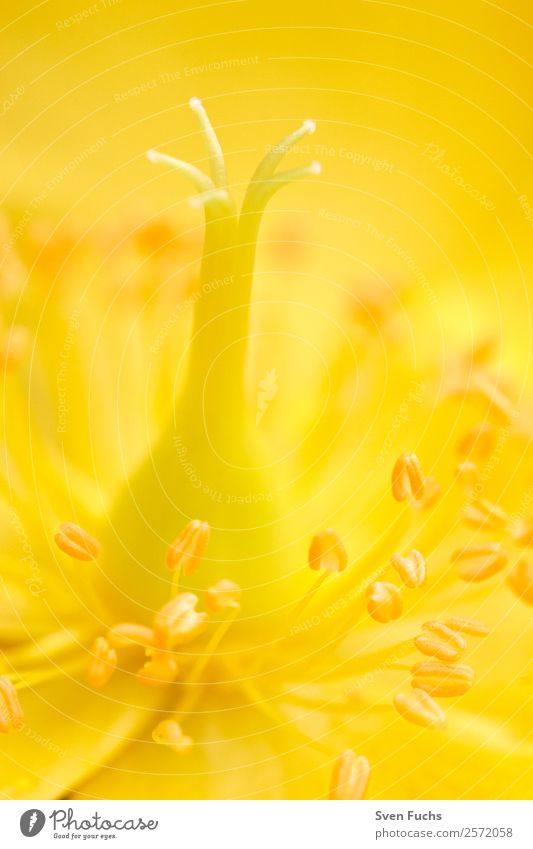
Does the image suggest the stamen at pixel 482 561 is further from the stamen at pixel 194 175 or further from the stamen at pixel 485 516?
the stamen at pixel 194 175

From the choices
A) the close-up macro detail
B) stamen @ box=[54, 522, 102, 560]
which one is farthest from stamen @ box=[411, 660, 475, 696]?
stamen @ box=[54, 522, 102, 560]

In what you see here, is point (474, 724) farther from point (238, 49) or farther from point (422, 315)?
point (238, 49)

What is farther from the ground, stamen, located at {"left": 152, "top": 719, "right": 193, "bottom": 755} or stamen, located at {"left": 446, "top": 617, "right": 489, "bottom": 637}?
stamen, located at {"left": 446, "top": 617, "right": 489, "bottom": 637}

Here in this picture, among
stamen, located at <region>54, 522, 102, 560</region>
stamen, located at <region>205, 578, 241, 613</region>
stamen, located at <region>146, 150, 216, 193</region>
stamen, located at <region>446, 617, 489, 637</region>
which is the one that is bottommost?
stamen, located at <region>446, 617, 489, 637</region>

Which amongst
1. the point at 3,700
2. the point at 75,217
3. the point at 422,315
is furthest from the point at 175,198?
the point at 3,700

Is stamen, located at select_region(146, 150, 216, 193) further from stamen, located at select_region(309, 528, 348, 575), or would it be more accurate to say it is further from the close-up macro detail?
stamen, located at select_region(309, 528, 348, 575)
